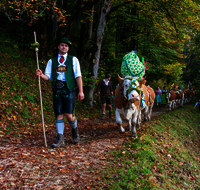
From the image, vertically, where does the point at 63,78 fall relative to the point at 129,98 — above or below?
above

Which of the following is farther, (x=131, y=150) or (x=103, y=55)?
(x=103, y=55)

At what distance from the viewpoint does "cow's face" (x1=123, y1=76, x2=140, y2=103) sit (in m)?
5.28

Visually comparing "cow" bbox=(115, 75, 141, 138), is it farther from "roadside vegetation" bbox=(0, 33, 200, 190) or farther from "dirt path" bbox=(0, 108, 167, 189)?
"dirt path" bbox=(0, 108, 167, 189)

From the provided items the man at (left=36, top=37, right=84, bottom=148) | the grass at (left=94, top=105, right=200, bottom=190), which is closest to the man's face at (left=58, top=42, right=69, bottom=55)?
the man at (left=36, top=37, right=84, bottom=148)

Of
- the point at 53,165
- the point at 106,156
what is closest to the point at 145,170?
the point at 106,156

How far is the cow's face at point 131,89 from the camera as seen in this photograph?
5281 mm

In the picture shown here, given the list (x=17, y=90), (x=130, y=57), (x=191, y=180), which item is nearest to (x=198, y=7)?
(x=130, y=57)

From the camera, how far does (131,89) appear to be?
5.36m

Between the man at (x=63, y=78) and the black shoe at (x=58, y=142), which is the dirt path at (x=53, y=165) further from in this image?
the man at (x=63, y=78)

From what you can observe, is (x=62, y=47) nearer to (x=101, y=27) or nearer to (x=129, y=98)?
(x=129, y=98)

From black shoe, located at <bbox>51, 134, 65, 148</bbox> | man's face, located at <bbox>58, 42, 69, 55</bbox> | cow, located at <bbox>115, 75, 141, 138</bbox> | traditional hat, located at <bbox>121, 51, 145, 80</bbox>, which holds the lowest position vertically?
black shoe, located at <bbox>51, 134, 65, 148</bbox>

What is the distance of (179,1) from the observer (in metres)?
11.5

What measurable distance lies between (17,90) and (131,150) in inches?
236

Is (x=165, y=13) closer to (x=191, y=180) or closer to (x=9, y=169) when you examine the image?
(x=191, y=180)
